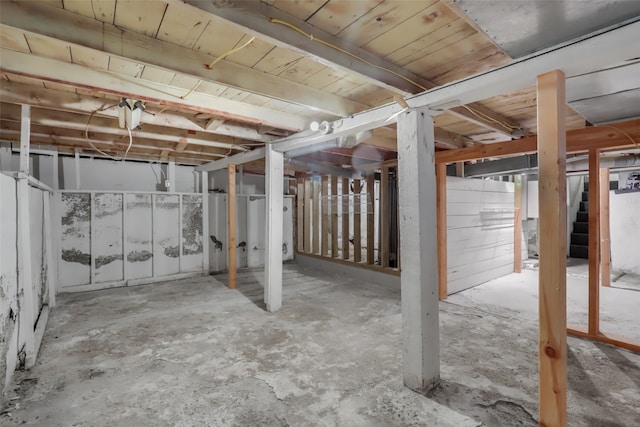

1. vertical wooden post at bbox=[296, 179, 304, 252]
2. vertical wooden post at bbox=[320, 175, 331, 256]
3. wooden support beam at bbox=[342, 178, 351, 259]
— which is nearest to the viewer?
wooden support beam at bbox=[342, 178, 351, 259]

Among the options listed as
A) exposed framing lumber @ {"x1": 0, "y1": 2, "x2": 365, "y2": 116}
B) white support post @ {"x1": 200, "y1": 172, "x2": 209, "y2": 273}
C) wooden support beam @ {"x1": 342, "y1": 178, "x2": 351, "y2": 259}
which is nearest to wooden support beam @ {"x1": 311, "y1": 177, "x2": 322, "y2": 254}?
wooden support beam @ {"x1": 342, "y1": 178, "x2": 351, "y2": 259}

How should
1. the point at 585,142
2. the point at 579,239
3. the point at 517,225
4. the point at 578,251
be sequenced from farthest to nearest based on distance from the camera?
the point at 579,239 < the point at 578,251 < the point at 517,225 < the point at 585,142

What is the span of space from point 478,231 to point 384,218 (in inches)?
54.4

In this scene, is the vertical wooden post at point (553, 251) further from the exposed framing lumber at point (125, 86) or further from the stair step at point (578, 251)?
the stair step at point (578, 251)

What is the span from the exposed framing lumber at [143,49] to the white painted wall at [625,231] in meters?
6.27

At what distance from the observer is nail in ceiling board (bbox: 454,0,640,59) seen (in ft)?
3.51

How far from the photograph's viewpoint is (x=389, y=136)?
3.58 m

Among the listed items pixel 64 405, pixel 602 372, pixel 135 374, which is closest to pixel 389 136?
pixel 602 372

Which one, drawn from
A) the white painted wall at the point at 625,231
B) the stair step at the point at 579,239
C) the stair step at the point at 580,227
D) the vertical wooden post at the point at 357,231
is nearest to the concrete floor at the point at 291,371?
the vertical wooden post at the point at 357,231

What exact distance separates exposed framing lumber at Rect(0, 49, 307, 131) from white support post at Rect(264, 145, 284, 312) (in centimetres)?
75

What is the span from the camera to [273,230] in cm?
338

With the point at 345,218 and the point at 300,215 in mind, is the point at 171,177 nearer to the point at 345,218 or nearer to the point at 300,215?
the point at 300,215

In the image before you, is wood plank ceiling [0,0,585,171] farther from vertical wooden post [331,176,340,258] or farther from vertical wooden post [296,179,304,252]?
vertical wooden post [296,179,304,252]

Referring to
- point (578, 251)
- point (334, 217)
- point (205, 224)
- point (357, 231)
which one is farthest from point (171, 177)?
point (578, 251)
